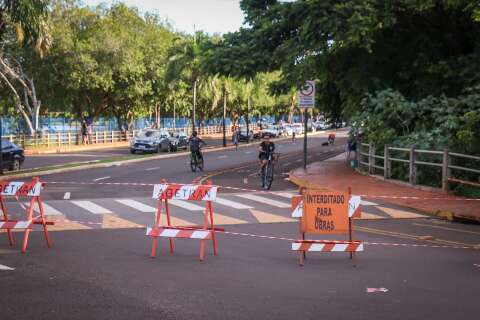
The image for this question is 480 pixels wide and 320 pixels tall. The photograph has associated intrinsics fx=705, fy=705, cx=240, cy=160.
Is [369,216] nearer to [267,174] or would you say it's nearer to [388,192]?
[388,192]

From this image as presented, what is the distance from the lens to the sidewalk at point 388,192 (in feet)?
53.0

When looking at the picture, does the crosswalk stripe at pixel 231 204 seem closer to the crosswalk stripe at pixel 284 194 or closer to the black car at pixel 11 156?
the crosswalk stripe at pixel 284 194

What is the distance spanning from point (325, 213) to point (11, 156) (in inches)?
882

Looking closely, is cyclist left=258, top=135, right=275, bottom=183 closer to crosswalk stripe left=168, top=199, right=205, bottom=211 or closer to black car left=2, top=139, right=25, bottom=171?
crosswalk stripe left=168, top=199, right=205, bottom=211

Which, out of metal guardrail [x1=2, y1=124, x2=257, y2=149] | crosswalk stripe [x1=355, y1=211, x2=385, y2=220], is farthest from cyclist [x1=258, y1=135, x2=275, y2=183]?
metal guardrail [x1=2, y1=124, x2=257, y2=149]

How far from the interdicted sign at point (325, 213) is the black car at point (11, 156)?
21744 mm

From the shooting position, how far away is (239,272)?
932cm

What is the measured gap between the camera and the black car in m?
29.5

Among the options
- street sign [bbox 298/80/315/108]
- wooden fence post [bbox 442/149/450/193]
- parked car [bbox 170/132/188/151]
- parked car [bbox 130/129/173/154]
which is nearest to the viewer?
wooden fence post [bbox 442/149/450/193]

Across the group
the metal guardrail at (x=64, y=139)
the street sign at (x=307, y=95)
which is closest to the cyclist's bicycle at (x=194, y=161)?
the street sign at (x=307, y=95)

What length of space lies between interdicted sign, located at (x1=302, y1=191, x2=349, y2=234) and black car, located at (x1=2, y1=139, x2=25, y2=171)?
71.3ft

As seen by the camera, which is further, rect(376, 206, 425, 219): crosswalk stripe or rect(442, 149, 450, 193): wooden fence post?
rect(442, 149, 450, 193): wooden fence post

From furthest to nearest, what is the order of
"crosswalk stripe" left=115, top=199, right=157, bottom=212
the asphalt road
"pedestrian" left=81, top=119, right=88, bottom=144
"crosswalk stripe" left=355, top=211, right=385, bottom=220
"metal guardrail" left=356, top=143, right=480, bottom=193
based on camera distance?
"pedestrian" left=81, top=119, right=88, bottom=144, "metal guardrail" left=356, top=143, right=480, bottom=193, "crosswalk stripe" left=115, top=199, right=157, bottom=212, "crosswalk stripe" left=355, top=211, right=385, bottom=220, the asphalt road

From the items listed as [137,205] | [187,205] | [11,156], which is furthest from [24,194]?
[11,156]
